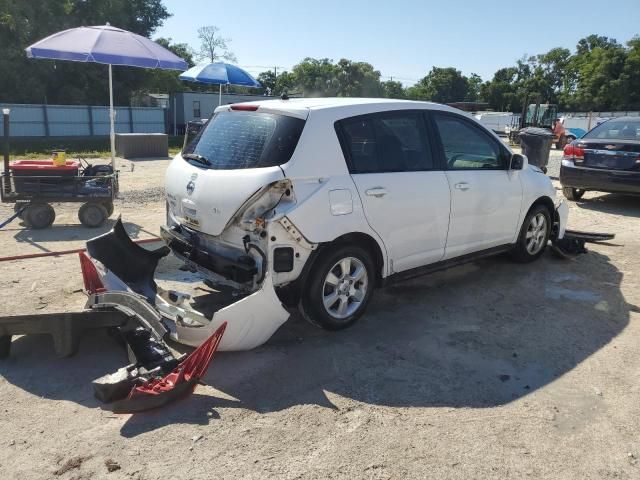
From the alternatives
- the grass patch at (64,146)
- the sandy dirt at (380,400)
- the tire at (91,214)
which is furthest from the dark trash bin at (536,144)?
the grass patch at (64,146)

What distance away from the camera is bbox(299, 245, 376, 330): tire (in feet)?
13.7

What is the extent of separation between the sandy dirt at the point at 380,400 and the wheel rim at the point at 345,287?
0.73ft

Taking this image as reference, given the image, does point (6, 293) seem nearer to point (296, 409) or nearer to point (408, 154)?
point (296, 409)

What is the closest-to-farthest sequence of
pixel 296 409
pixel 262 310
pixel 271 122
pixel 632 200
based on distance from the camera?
pixel 296 409, pixel 262 310, pixel 271 122, pixel 632 200

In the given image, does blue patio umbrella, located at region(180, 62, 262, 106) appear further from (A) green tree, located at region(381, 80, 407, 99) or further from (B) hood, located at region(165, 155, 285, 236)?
(A) green tree, located at region(381, 80, 407, 99)

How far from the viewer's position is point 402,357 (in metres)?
4.11

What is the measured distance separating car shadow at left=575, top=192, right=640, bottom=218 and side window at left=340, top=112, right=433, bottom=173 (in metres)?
6.44

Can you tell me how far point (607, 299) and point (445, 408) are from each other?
2.89 meters

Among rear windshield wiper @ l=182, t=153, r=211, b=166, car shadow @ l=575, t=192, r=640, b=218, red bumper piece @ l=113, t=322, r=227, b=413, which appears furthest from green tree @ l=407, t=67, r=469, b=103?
red bumper piece @ l=113, t=322, r=227, b=413

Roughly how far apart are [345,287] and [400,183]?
1015 mm

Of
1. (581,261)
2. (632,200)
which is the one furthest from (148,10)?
(581,261)

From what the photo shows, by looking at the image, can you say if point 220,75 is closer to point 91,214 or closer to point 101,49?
point 101,49

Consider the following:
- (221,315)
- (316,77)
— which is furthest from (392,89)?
(221,315)

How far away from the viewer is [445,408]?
344 cm
